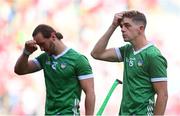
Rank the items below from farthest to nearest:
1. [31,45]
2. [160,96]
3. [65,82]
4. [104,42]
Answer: [104,42], [31,45], [65,82], [160,96]

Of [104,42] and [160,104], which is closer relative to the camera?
[160,104]

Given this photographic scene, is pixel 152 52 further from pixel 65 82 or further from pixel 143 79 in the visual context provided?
pixel 65 82

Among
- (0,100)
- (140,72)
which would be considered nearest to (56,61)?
(140,72)

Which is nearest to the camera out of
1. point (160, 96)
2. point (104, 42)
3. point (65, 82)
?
point (160, 96)

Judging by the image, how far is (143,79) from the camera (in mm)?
3492

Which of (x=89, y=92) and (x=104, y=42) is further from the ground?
(x=104, y=42)

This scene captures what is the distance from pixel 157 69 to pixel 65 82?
657 mm

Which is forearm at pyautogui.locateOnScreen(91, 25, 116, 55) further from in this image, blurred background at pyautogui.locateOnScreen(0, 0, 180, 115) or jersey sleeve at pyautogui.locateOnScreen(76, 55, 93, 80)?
blurred background at pyautogui.locateOnScreen(0, 0, 180, 115)

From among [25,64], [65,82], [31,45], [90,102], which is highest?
[31,45]

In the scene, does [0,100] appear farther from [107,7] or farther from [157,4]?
[157,4]

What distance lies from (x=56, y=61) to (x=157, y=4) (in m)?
1.91

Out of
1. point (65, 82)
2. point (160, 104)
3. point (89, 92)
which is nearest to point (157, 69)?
point (160, 104)

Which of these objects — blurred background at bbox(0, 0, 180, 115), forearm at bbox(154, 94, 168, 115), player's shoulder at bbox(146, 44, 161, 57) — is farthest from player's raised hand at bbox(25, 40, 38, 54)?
blurred background at bbox(0, 0, 180, 115)

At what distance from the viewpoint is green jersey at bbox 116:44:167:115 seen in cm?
345
